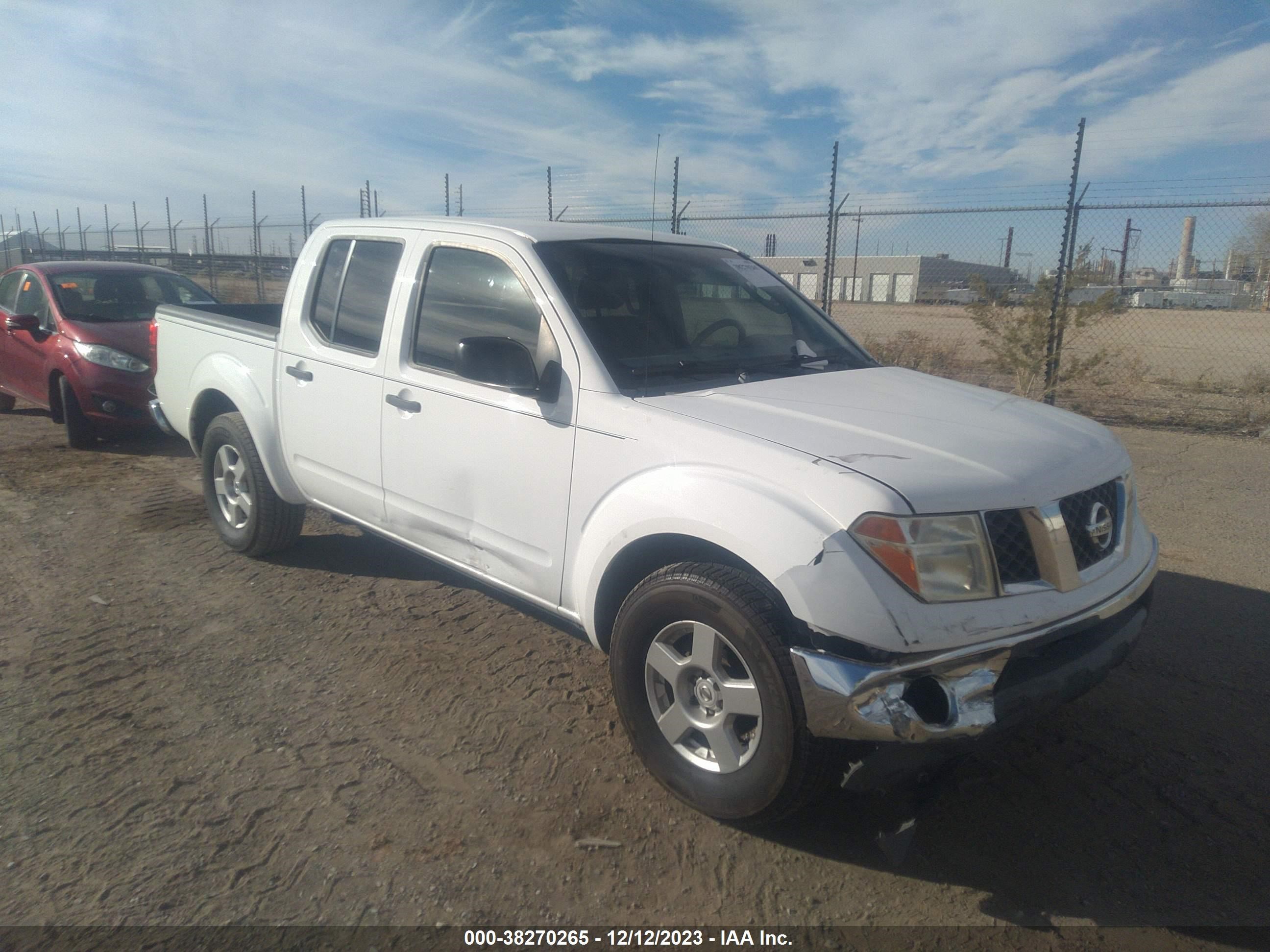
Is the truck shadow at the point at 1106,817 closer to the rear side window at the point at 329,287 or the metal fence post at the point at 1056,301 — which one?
the rear side window at the point at 329,287

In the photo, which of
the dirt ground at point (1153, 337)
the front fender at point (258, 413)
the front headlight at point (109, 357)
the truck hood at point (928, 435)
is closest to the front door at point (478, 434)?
the truck hood at point (928, 435)

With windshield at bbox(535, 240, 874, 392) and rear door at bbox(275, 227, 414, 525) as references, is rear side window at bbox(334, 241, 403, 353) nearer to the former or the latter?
rear door at bbox(275, 227, 414, 525)

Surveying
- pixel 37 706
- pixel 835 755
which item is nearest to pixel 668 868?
pixel 835 755

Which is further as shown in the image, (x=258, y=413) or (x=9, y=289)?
(x=9, y=289)

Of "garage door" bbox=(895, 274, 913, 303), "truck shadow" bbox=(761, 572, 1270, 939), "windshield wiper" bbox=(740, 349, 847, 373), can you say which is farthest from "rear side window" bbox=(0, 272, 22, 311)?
"garage door" bbox=(895, 274, 913, 303)

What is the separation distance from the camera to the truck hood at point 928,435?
2.50 metres

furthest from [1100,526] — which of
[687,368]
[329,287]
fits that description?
[329,287]

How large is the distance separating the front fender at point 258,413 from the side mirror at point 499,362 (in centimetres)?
189

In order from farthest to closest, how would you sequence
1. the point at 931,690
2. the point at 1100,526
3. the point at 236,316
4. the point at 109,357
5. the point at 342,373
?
the point at 109,357 → the point at 236,316 → the point at 342,373 → the point at 1100,526 → the point at 931,690

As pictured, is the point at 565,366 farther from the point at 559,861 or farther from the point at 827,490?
the point at 559,861

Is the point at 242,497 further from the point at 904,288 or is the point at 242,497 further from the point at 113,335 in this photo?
the point at 904,288

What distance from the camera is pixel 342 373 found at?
4.11 metres

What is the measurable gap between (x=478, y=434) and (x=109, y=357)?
593 centimetres

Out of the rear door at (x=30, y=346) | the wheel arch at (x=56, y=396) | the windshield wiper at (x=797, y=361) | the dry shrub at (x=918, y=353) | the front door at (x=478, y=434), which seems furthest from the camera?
the dry shrub at (x=918, y=353)
